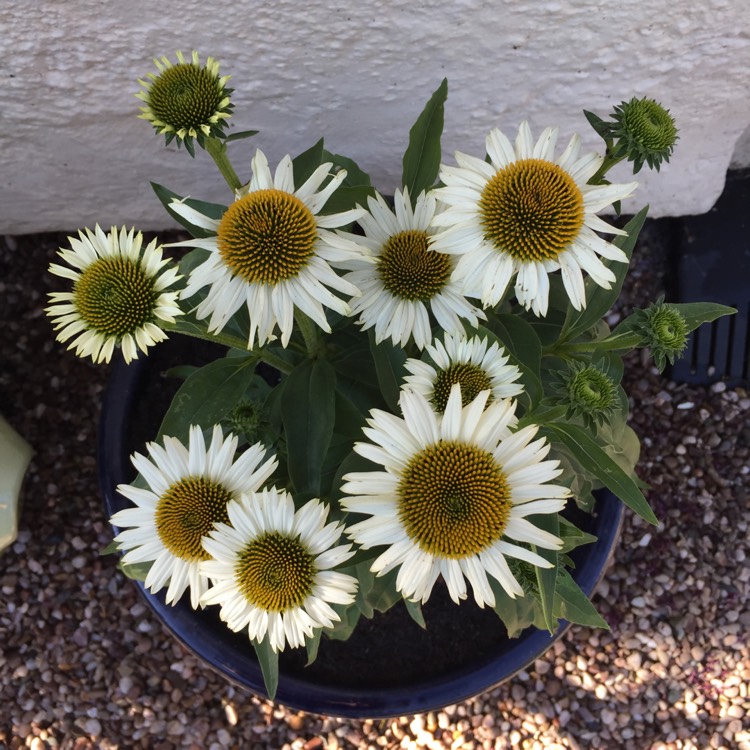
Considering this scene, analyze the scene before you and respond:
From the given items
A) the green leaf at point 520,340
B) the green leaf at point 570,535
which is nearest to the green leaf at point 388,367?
the green leaf at point 520,340

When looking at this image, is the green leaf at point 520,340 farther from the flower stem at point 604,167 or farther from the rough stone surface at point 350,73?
the rough stone surface at point 350,73

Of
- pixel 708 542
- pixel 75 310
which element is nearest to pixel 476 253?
pixel 75 310

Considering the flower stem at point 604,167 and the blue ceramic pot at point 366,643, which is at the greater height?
the flower stem at point 604,167

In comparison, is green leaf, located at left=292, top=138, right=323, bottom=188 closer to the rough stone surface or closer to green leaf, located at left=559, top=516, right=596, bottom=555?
the rough stone surface

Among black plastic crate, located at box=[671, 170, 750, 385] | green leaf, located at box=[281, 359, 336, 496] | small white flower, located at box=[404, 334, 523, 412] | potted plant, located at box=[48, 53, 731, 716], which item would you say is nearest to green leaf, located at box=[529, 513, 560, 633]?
potted plant, located at box=[48, 53, 731, 716]

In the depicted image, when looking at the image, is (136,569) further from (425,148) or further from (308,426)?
(425,148)

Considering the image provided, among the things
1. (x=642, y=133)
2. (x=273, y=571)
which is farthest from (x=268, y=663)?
(x=642, y=133)

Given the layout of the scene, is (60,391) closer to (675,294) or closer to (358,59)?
(358,59)
